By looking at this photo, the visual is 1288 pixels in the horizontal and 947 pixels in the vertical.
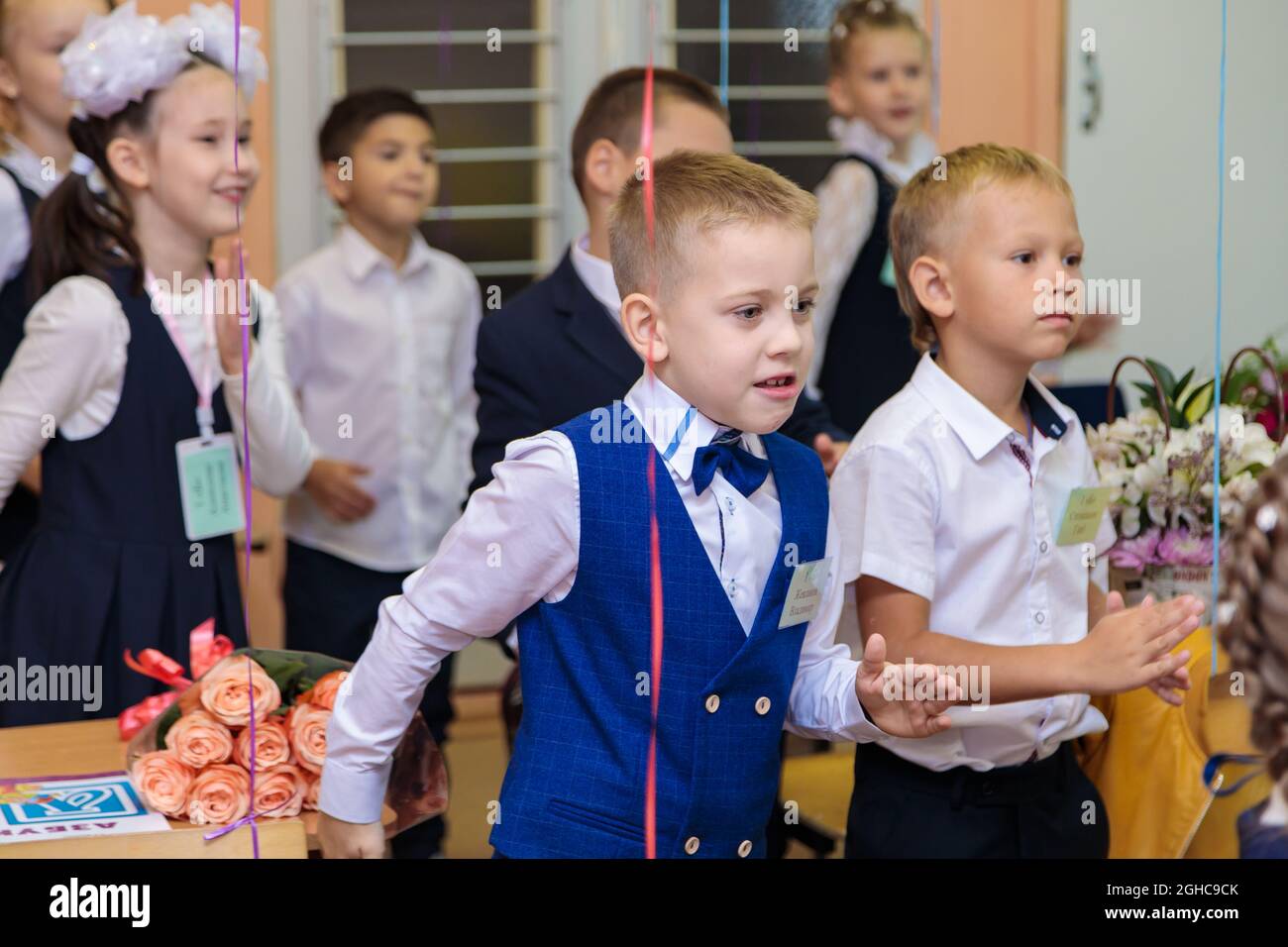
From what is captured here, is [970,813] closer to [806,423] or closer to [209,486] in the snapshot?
[806,423]

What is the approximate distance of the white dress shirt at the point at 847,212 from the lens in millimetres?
2104

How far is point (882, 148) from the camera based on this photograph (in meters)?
2.20

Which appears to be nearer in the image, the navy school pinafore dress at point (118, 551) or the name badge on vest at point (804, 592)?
the name badge on vest at point (804, 592)

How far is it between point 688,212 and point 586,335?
1.64ft

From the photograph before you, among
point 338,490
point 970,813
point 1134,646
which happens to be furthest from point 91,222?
point 1134,646

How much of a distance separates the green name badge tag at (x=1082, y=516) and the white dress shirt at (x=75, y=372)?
43.6 inches

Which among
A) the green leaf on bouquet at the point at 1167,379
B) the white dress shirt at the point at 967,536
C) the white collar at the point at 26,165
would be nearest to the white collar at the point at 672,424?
the white dress shirt at the point at 967,536

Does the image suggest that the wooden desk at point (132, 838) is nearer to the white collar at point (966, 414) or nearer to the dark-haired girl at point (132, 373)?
the dark-haired girl at point (132, 373)

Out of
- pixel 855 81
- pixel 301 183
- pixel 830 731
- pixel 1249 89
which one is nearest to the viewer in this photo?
pixel 830 731

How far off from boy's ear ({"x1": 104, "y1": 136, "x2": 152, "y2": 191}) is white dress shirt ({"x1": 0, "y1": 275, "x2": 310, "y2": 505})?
17 centimetres
